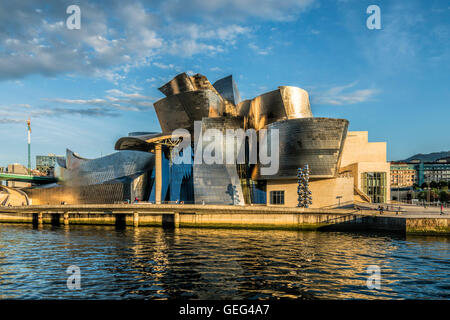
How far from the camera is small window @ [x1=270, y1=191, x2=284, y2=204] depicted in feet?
170

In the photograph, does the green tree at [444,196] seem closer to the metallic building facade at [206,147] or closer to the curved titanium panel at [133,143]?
the metallic building facade at [206,147]

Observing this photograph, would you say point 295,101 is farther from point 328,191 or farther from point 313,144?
point 328,191

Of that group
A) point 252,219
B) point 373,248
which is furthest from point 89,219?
point 373,248

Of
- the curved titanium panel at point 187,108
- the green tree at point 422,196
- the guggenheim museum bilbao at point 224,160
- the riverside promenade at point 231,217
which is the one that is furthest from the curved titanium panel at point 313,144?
the green tree at point 422,196

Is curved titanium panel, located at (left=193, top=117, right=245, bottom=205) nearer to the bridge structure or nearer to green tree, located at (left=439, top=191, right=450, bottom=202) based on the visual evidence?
the bridge structure

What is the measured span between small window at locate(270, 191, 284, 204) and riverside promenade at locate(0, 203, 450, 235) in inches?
455

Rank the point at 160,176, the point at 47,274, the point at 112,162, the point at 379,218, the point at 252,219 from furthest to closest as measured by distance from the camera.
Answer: the point at 112,162 → the point at 160,176 → the point at 252,219 → the point at 379,218 → the point at 47,274

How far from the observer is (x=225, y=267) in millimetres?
19719

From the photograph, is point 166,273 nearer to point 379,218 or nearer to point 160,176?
point 379,218

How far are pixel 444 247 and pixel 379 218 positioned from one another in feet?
31.0

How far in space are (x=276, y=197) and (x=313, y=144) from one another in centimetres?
1102

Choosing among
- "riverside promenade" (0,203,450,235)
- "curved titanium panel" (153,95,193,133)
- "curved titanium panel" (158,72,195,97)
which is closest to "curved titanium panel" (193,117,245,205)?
"riverside promenade" (0,203,450,235)

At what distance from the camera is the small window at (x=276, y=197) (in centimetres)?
5194

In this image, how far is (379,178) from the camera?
62.5 metres
